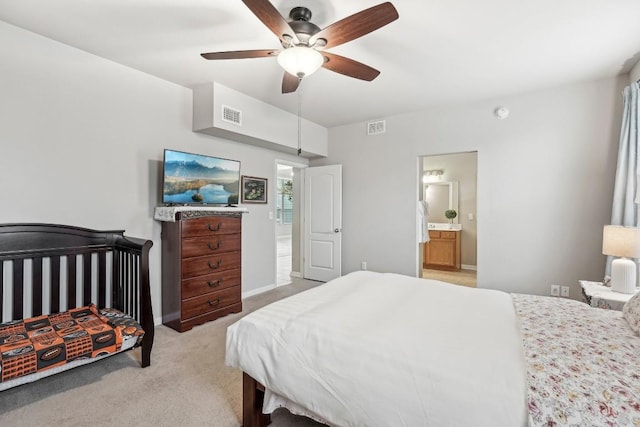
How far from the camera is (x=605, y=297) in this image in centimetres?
240

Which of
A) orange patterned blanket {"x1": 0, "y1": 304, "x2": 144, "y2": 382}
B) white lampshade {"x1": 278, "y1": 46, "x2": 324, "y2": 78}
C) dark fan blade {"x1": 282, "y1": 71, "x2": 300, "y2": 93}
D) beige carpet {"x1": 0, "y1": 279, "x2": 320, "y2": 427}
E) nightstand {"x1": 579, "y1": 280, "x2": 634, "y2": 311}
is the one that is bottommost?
beige carpet {"x1": 0, "y1": 279, "x2": 320, "y2": 427}

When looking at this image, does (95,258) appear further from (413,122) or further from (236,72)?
(413,122)

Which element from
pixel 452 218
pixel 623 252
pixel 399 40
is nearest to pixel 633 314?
pixel 623 252

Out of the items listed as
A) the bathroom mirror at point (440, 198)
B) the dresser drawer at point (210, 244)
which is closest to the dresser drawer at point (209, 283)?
the dresser drawer at point (210, 244)

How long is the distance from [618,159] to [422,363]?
3314mm

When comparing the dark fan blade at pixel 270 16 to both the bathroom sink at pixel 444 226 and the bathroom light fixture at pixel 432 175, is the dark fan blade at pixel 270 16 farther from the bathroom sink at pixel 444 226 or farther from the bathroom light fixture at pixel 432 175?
the bathroom light fixture at pixel 432 175

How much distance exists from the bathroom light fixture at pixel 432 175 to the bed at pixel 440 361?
16.3 ft

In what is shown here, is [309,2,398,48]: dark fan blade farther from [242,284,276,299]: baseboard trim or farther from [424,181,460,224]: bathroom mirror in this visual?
[424,181,460,224]: bathroom mirror

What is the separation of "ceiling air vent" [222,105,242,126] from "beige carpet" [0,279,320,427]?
248 centimetres

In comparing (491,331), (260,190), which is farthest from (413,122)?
(491,331)

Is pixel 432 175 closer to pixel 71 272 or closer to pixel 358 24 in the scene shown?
pixel 358 24

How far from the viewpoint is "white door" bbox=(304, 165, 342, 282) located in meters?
5.00

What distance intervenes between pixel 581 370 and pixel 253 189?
12.9 ft

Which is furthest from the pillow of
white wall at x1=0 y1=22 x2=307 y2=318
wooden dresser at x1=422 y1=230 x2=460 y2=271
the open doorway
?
wooden dresser at x1=422 y1=230 x2=460 y2=271
